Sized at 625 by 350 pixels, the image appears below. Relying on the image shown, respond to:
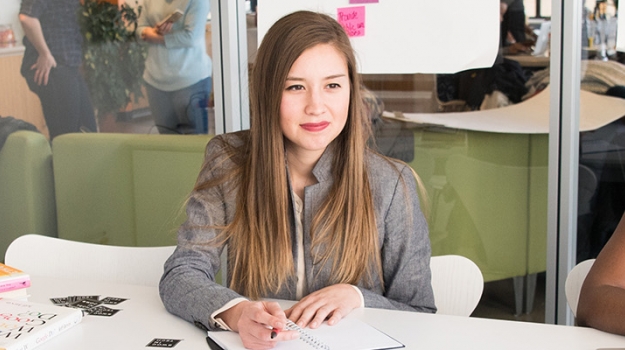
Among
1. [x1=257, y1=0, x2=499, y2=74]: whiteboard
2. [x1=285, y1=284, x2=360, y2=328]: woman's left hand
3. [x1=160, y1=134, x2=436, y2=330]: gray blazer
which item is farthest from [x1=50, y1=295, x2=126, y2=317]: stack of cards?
[x1=257, y1=0, x2=499, y2=74]: whiteboard

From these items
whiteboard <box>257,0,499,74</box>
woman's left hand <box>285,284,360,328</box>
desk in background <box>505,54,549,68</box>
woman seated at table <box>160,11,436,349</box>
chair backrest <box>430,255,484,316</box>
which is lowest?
chair backrest <box>430,255,484,316</box>

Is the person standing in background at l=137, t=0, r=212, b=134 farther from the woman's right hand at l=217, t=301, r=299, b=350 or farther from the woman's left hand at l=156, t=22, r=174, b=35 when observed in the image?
the woman's right hand at l=217, t=301, r=299, b=350

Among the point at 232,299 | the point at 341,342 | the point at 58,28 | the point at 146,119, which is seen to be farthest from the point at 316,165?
the point at 58,28

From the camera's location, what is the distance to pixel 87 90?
361 cm

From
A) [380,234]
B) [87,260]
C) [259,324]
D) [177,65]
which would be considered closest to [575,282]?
[380,234]

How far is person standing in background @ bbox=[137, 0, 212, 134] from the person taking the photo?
3.46 m

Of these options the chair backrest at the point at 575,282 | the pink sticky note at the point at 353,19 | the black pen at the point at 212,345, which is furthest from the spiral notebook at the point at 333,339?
the pink sticky note at the point at 353,19

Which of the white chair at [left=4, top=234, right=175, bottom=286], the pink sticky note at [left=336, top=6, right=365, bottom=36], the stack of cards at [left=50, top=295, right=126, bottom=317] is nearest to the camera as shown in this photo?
the stack of cards at [left=50, top=295, right=126, bottom=317]

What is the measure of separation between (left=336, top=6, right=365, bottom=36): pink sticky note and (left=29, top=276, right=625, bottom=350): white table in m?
1.66

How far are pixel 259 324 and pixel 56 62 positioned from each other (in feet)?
7.92

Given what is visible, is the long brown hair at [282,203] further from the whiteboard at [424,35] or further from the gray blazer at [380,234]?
the whiteboard at [424,35]

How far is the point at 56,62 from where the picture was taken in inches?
142

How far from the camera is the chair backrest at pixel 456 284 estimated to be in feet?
6.84

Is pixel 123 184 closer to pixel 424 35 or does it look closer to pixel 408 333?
pixel 424 35
